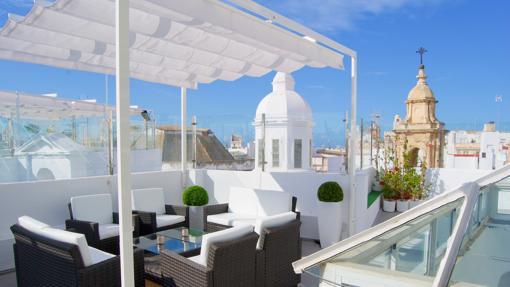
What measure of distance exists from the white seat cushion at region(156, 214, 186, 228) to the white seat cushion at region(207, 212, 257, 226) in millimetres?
491

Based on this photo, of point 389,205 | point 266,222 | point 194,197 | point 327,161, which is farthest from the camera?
point 327,161

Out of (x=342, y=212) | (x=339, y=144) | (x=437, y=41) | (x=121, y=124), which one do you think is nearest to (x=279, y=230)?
(x=121, y=124)

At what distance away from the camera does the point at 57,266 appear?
9.90 feet

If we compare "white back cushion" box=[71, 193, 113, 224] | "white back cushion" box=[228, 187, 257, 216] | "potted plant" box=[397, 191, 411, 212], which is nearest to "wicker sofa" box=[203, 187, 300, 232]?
"white back cushion" box=[228, 187, 257, 216]

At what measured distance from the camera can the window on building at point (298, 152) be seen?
9211mm

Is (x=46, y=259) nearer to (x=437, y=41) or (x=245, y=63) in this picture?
(x=245, y=63)

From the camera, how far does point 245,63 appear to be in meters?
5.34

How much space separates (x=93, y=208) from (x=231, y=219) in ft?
6.74

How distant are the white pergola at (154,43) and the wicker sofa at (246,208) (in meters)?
1.12

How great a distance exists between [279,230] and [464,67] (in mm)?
33899

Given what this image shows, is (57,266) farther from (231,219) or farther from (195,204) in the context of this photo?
(195,204)

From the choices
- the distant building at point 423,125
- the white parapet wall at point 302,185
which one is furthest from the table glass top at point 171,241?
the distant building at point 423,125

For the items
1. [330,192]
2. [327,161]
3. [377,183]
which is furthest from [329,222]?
[327,161]

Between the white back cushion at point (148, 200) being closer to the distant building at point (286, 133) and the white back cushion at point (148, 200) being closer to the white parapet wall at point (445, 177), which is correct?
the distant building at point (286, 133)
